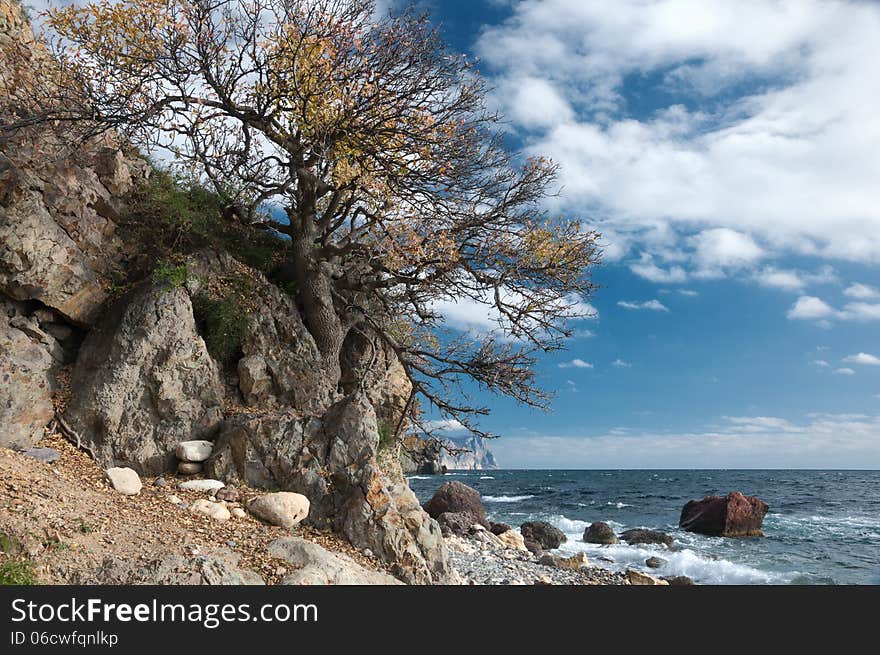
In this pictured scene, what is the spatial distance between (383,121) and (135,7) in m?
4.55

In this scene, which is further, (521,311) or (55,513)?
(521,311)

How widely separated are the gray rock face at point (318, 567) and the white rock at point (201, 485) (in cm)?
169

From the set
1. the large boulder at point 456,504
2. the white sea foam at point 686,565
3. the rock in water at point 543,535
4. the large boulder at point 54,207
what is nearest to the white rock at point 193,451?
the large boulder at point 54,207

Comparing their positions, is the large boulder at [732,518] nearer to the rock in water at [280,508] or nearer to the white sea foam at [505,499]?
the white sea foam at [505,499]

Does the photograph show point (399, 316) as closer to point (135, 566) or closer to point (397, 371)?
point (397, 371)

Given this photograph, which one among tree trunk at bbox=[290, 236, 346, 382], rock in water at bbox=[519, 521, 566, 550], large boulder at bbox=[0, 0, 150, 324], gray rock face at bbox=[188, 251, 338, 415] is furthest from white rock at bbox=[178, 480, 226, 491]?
rock in water at bbox=[519, 521, 566, 550]

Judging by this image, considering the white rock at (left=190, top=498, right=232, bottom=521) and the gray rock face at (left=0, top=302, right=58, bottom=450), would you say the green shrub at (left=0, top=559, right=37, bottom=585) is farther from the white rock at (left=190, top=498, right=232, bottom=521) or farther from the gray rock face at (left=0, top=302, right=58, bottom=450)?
the gray rock face at (left=0, top=302, right=58, bottom=450)

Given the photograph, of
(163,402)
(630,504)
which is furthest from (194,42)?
(630,504)

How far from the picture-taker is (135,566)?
6.96 metres

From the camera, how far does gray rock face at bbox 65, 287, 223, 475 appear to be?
9633 mm

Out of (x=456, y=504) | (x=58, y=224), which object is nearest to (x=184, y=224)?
(x=58, y=224)

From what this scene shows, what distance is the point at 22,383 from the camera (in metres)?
9.38

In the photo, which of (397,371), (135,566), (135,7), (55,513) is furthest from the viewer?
(397,371)

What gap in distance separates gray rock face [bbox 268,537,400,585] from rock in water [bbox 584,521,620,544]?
26133mm
